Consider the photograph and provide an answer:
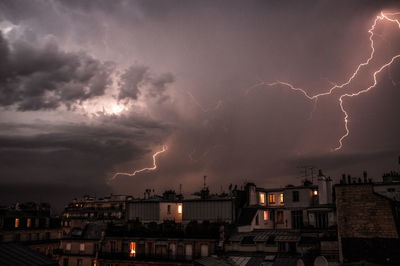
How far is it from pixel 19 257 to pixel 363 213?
916 inches

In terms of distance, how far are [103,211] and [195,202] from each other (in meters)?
56.1

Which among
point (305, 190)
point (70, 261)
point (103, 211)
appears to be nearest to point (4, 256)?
point (70, 261)

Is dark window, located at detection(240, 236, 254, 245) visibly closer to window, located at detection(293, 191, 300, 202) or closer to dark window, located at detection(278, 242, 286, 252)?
dark window, located at detection(278, 242, 286, 252)

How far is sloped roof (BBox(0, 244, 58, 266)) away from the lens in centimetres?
1817

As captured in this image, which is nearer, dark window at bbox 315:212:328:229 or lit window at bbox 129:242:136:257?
dark window at bbox 315:212:328:229

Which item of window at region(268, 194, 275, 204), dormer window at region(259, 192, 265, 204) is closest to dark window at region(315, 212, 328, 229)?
dormer window at region(259, 192, 265, 204)

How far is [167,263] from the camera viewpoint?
40.3 meters

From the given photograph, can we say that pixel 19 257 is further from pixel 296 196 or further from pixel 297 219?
pixel 296 196

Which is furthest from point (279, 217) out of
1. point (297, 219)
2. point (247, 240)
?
point (247, 240)

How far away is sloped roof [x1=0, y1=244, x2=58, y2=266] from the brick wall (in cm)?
2072

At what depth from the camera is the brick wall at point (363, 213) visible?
2636 centimetres

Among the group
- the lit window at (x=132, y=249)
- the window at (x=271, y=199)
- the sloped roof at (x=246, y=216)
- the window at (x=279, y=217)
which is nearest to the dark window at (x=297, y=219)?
the window at (x=279, y=217)

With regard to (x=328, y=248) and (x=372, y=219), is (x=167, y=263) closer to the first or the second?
(x=328, y=248)

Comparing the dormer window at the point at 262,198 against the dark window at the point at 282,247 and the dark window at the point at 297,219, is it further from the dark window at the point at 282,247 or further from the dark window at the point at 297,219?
the dark window at the point at 282,247
